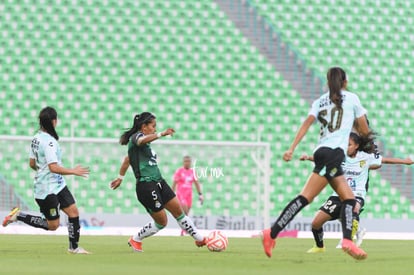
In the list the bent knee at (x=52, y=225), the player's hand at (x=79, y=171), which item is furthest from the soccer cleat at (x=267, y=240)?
the bent knee at (x=52, y=225)

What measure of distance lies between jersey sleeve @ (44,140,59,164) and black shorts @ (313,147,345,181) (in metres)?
3.96

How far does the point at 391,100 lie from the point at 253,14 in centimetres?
508

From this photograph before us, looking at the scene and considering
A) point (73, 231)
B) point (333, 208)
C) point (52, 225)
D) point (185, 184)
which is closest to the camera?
point (73, 231)

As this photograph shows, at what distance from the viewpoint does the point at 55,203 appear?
1376 cm

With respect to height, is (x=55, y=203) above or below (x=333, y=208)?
above

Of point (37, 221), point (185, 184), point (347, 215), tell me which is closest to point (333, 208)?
point (347, 215)

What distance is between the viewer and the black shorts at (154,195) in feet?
44.8

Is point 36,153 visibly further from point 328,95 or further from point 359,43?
point 359,43

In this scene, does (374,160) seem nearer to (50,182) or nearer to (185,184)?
(50,182)

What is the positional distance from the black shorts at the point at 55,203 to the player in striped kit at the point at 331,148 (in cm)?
355

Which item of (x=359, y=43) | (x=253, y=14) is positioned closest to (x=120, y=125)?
(x=253, y=14)

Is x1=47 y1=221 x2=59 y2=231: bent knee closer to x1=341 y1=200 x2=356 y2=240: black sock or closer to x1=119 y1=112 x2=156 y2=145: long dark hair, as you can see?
x1=119 y1=112 x2=156 y2=145: long dark hair

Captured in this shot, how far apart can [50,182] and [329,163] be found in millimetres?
4422

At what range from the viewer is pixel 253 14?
31438 millimetres
